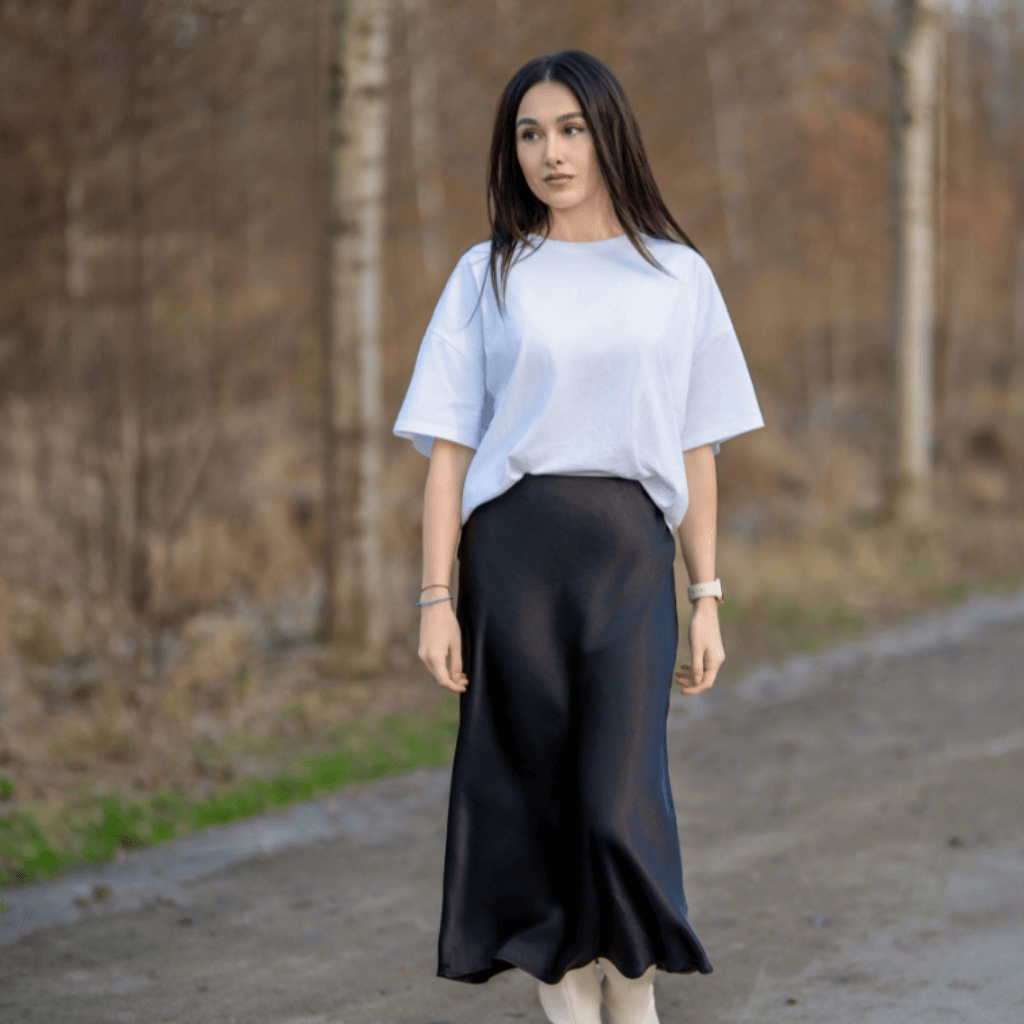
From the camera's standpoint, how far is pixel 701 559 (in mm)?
2732

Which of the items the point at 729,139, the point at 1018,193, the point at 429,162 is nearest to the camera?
the point at 429,162

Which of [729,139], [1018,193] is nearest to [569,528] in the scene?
[729,139]

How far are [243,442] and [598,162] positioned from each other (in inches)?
290

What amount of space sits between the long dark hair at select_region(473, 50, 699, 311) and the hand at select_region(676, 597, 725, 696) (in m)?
0.73

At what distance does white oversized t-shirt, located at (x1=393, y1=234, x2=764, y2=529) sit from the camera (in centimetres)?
251

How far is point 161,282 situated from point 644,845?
6.70 m

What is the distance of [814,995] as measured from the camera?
3.20m

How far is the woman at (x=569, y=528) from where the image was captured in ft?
8.28

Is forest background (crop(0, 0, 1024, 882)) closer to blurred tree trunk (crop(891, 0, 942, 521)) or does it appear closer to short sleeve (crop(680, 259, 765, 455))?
blurred tree trunk (crop(891, 0, 942, 521))

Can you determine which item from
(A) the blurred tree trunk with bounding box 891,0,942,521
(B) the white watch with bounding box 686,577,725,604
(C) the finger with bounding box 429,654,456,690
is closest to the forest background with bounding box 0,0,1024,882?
(A) the blurred tree trunk with bounding box 891,0,942,521

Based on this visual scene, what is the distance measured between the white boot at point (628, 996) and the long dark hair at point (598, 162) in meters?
1.38

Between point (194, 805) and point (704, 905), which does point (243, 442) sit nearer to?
point (194, 805)

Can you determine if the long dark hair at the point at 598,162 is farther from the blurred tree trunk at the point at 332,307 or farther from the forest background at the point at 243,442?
the blurred tree trunk at the point at 332,307

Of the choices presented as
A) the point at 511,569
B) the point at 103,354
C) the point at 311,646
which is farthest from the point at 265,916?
the point at 103,354
